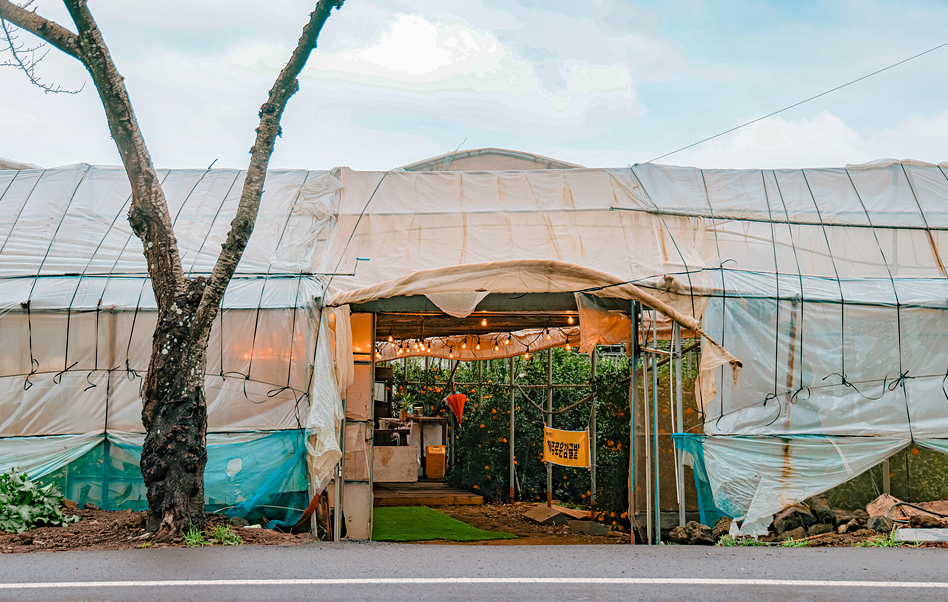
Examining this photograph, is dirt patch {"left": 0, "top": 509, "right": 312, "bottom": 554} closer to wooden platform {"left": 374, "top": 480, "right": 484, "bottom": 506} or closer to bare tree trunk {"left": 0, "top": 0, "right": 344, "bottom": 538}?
bare tree trunk {"left": 0, "top": 0, "right": 344, "bottom": 538}

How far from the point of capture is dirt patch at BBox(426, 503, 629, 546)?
9857 mm

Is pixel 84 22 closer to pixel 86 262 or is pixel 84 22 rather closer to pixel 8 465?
pixel 86 262

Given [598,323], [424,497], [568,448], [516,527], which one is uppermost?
[598,323]

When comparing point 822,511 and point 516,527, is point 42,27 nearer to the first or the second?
point 822,511

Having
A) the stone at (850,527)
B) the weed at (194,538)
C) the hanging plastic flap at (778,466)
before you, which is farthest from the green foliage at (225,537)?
the stone at (850,527)

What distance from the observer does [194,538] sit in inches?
244

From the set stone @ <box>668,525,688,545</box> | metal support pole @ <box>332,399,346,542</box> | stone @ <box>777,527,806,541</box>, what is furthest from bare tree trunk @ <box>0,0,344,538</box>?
stone @ <box>777,527,806,541</box>

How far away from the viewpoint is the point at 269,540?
6.86 m

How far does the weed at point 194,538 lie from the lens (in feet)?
20.1

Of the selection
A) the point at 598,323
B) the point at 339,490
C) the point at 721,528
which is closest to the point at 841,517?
the point at 721,528

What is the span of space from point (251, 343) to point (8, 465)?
2.84 m

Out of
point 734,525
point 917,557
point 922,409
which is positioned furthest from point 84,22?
point 922,409

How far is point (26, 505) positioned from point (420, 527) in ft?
17.2

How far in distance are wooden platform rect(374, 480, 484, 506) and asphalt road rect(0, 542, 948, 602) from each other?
274 inches
